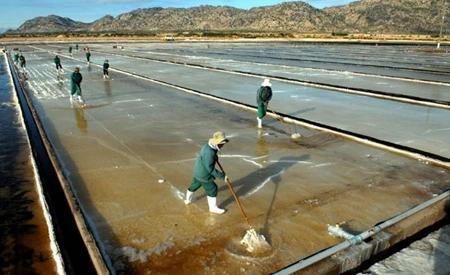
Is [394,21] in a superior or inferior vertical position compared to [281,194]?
superior

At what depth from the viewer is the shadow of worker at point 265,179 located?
660cm

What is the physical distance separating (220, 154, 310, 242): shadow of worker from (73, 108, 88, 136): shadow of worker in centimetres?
542

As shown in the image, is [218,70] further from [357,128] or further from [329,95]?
[357,128]

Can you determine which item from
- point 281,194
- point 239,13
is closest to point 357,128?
point 281,194

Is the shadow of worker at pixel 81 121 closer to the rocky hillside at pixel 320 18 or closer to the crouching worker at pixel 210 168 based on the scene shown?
the crouching worker at pixel 210 168

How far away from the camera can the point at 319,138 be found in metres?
9.89

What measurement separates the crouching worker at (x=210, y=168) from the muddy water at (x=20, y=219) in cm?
225

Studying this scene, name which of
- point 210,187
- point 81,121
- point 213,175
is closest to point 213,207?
point 210,187

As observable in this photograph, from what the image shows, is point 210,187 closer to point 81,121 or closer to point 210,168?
point 210,168

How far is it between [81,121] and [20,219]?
6.43 m

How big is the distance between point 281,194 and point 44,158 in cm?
585

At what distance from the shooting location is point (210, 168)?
539 cm

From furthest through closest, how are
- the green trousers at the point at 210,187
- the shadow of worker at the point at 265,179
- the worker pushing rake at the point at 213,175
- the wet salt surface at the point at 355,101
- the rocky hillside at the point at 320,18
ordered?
the rocky hillside at the point at 320,18 < the wet salt surface at the point at 355,101 < the shadow of worker at the point at 265,179 < the green trousers at the point at 210,187 < the worker pushing rake at the point at 213,175

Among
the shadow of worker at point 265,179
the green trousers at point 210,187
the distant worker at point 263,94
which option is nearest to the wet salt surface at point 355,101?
the distant worker at point 263,94
